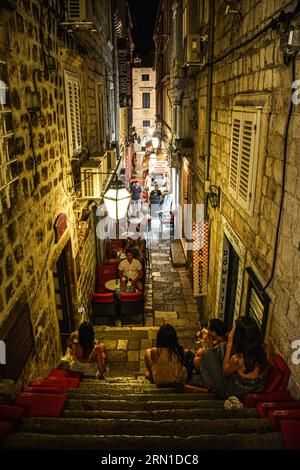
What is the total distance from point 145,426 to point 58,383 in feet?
4.75

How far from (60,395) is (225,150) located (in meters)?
5.08

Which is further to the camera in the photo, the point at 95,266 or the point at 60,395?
the point at 95,266

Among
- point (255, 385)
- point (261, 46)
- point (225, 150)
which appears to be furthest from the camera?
point (225, 150)

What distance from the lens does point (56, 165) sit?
573cm

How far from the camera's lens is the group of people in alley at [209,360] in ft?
12.2

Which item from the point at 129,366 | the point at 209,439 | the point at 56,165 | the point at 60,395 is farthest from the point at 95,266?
the point at 209,439

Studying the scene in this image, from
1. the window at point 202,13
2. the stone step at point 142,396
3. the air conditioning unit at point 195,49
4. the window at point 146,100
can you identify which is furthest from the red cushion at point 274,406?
the window at point 146,100

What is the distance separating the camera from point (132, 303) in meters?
8.91

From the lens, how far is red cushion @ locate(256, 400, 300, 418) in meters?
3.14

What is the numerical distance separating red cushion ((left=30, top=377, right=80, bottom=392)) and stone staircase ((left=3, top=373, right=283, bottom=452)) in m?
0.15

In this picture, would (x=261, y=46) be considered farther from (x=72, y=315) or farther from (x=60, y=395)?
(x=72, y=315)

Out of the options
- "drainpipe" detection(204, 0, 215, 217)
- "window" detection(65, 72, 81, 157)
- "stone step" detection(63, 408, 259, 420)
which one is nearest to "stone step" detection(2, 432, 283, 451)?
"stone step" detection(63, 408, 259, 420)

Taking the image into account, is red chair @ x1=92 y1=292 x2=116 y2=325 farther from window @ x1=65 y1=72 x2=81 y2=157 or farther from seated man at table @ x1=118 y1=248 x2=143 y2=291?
window @ x1=65 y1=72 x2=81 y2=157

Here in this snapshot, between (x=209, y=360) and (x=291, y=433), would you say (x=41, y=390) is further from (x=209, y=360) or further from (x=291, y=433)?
(x=291, y=433)
